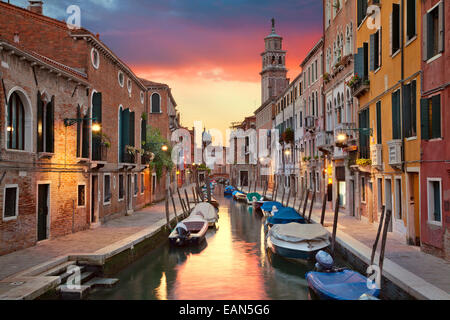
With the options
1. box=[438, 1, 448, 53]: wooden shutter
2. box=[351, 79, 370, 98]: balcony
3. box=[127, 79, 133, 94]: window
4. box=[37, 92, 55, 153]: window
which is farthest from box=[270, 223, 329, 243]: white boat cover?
box=[127, 79, 133, 94]: window

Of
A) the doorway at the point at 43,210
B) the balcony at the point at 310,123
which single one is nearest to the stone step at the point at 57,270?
the doorway at the point at 43,210

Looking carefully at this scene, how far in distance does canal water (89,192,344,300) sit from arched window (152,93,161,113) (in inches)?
862

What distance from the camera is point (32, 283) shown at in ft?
27.2

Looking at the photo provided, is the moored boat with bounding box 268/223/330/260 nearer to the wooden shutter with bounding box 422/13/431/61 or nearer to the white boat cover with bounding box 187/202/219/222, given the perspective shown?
the wooden shutter with bounding box 422/13/431/61

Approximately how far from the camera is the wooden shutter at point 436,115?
34.0ft

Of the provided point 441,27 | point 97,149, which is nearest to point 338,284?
point 441,27

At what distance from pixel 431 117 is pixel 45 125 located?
10125 millimetres

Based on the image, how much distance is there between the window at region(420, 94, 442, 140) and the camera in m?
10.4

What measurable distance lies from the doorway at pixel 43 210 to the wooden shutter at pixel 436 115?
10235 mm

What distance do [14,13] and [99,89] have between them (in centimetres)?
372

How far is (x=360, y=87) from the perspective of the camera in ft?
56.2

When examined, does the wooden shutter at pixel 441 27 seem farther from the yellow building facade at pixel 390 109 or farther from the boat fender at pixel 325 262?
the boat fender at pixel 325 262
